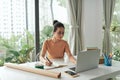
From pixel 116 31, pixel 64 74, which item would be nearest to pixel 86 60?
pixel 64 74

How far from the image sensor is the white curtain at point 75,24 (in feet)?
13.0

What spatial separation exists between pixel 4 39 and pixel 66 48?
153 centimetres

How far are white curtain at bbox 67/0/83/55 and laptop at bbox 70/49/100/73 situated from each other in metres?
1.90

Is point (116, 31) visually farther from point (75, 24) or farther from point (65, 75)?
point (65, 75)

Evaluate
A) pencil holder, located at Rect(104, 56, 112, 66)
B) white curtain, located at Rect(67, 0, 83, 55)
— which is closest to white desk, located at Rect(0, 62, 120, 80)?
pencil holder, located at Rect(104, 56, 112, 66)

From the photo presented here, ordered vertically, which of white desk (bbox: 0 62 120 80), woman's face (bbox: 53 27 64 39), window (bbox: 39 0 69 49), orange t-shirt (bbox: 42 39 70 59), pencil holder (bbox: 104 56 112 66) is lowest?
white desk (bbox: 0 62 120 80)

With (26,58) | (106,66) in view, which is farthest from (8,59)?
(106,66)

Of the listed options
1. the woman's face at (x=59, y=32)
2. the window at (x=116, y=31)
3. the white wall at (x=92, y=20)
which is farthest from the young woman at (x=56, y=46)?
the window at (x=116, y=31)

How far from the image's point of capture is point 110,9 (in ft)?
13.5

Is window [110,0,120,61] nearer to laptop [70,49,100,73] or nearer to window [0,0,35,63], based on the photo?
window [0,0,35,63]

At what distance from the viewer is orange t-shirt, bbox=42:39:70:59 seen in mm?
2719

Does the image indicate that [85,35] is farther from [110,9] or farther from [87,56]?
[87,56]

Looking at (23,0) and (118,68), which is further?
(23,0)

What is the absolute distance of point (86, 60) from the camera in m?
1.96
